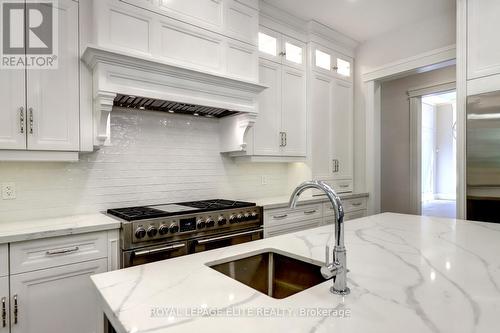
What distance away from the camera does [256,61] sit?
281cm

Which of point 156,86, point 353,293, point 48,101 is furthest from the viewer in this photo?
point 156,86

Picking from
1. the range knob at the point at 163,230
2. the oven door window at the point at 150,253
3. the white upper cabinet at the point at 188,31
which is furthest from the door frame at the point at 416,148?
the range knob at the point at 163,230

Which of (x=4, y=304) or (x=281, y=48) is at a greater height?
(x=281, y=48)

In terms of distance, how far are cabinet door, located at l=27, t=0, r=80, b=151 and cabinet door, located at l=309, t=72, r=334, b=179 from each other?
2377mm

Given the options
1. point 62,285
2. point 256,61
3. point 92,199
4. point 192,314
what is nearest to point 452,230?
point 192,314

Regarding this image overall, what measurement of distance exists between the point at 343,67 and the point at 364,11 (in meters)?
0.78

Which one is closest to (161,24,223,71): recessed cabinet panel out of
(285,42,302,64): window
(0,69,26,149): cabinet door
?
(0,69,26,149): cabinet door

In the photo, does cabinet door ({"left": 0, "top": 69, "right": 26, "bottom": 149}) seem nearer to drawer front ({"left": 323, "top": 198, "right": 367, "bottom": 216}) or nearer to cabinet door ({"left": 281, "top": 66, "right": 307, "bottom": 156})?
cabinet door ({"left": 281, "top": 66, "right": 307, "bottom": 156})

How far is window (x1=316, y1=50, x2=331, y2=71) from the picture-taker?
11.7ft

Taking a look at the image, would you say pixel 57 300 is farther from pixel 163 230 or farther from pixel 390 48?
pixel 390 48

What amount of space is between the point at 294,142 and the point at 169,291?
8.67 feet

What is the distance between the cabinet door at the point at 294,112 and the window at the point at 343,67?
2.27 ft

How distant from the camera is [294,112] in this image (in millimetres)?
3354

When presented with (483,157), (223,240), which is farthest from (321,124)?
(223,240)
